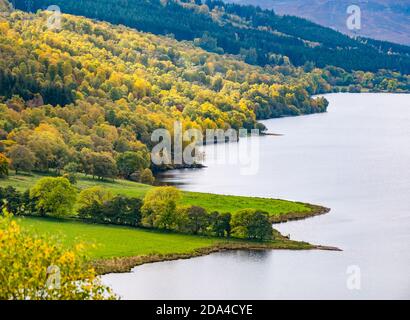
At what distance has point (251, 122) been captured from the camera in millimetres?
155375

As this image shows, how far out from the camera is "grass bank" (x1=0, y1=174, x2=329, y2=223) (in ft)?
257

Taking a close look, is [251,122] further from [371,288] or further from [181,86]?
[371,288]

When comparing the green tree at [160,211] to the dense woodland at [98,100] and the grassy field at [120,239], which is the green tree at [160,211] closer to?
the grassy field at [120,239]

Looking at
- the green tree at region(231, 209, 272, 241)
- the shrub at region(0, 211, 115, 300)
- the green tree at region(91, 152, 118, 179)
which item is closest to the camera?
the shrub at region(0, 211, 115, 300)

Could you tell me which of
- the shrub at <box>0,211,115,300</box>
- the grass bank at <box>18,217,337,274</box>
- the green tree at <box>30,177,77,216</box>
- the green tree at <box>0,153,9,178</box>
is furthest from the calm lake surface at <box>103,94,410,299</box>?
the shrub at <box>0,211,115,300</box>

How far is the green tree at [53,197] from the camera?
71562 millimetres

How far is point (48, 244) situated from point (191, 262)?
30.5 m

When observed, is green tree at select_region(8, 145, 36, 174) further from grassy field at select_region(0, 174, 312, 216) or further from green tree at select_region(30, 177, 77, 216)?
green tree at select_region(30, 177, 77, 216)

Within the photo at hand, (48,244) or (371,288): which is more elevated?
(48,244)

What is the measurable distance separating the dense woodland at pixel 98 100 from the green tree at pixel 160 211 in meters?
17.4

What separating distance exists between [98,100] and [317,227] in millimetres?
61010

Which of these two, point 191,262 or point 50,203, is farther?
point 50,203

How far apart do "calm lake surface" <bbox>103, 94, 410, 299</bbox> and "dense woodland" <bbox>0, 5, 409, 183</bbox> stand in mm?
8187
